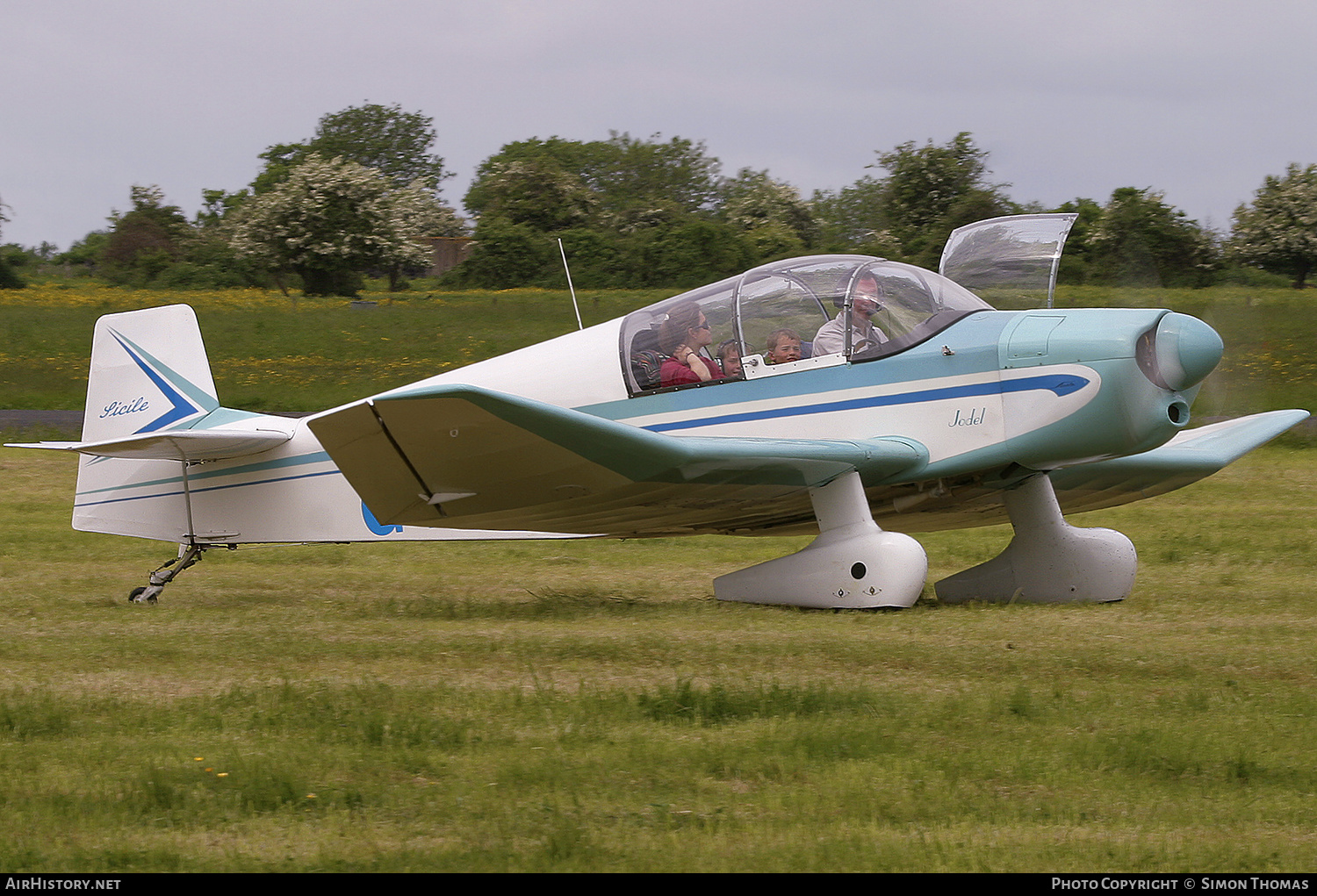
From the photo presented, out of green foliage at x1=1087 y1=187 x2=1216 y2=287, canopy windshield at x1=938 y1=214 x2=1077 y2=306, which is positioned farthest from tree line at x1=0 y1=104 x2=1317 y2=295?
canopy windshield at x1=938 y1=214 x2=1077 y2=306

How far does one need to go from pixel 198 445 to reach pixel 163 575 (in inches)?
43.9

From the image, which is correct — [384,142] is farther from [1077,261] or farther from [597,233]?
[1077,261]

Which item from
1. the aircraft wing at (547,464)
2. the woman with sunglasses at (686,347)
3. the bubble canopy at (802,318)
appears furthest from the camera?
the woman with sunglasses at (686,347)

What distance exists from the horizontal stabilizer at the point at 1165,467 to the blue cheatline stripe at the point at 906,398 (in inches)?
55.6

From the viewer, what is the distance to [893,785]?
4137mm

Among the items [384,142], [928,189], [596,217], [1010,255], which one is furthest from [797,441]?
[384,142]

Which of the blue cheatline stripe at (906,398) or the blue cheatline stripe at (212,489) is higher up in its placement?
the blue cheatline stripe at (906,398)

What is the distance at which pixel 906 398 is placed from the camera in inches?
325

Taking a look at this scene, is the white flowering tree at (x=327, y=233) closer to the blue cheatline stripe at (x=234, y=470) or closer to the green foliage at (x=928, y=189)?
the green foliage at (x=928, y=189)

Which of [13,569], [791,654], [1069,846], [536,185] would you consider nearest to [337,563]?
[13,569]

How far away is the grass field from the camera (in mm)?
3645

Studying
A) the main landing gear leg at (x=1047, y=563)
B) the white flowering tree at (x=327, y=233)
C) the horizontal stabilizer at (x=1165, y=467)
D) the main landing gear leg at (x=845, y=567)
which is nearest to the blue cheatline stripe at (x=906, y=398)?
the main landing gear leg at (x=845, y=567)

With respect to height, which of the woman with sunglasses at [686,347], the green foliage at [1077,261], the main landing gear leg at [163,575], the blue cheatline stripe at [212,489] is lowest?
the main landing gear leg at [163,575]

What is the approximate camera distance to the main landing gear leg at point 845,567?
7793 mm
